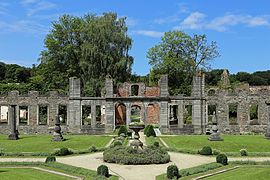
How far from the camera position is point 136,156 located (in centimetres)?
2372

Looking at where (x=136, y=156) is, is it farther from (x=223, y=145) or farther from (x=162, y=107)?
(x=162, y=107)

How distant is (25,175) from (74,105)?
93.9ft

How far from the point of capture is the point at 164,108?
46281 mm

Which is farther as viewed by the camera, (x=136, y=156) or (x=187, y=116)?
(x=187, y=116)

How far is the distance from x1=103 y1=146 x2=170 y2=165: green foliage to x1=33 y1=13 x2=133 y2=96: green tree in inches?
1299

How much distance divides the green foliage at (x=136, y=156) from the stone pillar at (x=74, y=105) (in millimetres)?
22881

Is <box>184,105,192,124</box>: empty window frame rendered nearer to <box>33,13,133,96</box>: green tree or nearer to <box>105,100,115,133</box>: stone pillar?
<box>33,13,133,96</box>: green tree

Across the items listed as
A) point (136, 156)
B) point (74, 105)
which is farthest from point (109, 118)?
point (136, 156)

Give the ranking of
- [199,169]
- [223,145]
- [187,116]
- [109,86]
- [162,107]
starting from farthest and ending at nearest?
[187,116] → [109,86] → [162,107] → [223,145] → [199,169]

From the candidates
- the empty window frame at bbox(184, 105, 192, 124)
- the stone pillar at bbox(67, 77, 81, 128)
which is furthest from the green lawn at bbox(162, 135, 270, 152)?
the empty window frame at bbox(184, 105, 192, 124)

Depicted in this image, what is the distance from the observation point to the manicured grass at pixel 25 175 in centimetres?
1875

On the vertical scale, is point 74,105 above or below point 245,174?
above

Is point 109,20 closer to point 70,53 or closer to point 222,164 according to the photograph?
point 70,53

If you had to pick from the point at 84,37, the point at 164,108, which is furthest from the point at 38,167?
the point at 84,37
